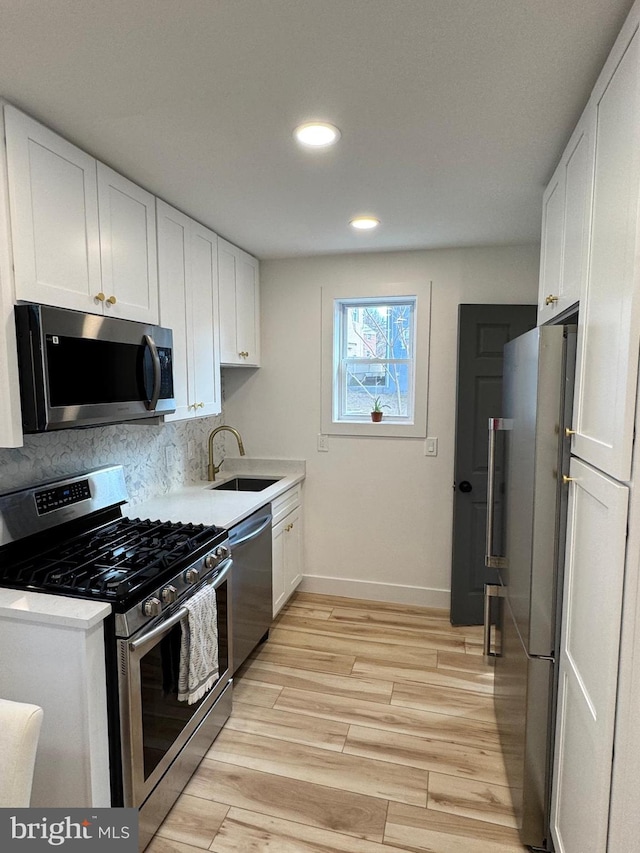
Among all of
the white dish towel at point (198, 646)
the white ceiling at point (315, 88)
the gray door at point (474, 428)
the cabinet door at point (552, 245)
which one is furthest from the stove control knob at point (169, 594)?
the gray door at point (474, 428)

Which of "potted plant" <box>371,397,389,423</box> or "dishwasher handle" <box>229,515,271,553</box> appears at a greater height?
"potted plant" <box>371,397,389,423</box>

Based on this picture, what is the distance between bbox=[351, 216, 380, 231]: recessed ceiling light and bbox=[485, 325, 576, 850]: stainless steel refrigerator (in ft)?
3.71

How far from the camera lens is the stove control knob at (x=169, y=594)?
5.32 ft

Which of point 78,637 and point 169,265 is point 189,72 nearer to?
point 169,265

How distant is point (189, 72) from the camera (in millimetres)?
1334

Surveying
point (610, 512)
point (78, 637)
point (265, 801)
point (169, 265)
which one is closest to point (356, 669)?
point (265, 801)

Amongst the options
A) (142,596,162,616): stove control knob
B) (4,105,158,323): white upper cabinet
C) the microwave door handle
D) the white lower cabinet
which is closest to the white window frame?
the white lower cabinet

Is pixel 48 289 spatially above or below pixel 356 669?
above

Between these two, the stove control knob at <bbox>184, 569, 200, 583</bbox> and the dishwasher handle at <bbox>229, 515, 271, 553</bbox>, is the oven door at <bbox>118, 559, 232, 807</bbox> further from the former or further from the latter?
the dishwasher handle at <bbox>229, 515, 271, 553</bbox>

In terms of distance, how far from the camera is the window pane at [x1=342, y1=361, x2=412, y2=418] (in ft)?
11.1

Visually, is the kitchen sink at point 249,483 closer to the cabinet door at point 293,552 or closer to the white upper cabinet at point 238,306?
the cabinet door at point 293,552

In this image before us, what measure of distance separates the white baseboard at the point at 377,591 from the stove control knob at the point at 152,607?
210cm

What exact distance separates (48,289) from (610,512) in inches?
70.1

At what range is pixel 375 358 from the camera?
3.41 meters
